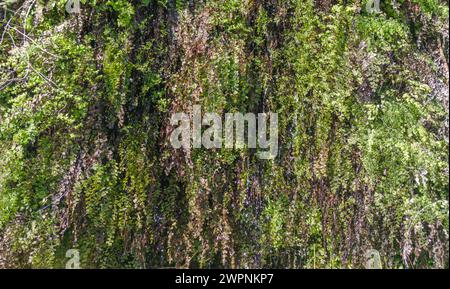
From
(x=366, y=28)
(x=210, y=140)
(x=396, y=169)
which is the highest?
(x=366, y=28)

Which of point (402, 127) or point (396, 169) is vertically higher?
point (402, 127)

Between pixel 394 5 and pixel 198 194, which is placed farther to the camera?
pixel 394 5

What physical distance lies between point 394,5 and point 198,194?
192cm

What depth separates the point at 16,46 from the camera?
2682 mm

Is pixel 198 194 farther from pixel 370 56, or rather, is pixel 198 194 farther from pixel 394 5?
pixel 394 5

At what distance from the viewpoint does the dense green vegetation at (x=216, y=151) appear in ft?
8.55

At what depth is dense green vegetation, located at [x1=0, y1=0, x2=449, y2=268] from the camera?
8.55 feet

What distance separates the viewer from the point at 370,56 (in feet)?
8.98

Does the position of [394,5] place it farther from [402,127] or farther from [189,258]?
[189,258]

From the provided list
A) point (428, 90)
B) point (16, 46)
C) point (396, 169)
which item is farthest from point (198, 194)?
point (428, 90)

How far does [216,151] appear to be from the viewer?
2.65 meters
